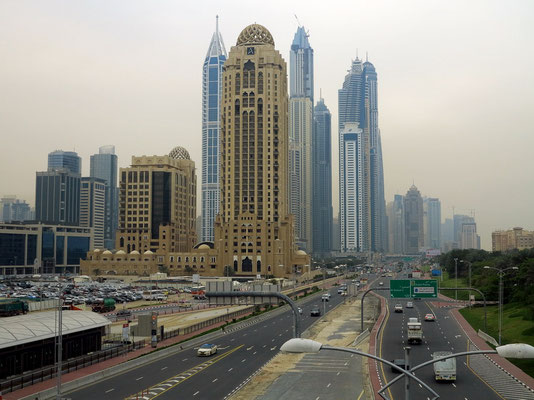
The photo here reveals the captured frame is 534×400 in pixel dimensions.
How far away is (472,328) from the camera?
88625mm

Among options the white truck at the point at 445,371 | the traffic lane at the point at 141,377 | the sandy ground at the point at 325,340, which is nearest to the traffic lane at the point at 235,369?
the sandy ground at the point at 325,340

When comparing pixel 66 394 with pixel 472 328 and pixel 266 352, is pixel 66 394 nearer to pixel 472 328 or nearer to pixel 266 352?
pixel 266 352

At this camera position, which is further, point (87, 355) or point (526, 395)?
point (87, 355)

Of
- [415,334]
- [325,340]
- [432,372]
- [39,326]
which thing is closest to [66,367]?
[39,326]

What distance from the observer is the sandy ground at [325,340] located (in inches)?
1960

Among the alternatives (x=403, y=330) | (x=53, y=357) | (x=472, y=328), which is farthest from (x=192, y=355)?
(x=472, y=328)

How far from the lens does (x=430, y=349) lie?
68.9 metres

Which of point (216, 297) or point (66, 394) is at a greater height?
point (216, 297)

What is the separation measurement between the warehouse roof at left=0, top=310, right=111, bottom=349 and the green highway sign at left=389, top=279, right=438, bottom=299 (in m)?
34.8

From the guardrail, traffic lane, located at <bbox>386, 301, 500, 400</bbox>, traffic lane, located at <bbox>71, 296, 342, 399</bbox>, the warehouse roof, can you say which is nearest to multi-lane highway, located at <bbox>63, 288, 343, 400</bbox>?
traffic lane, located at <bbox>71, 296, 342, 399</bbox>

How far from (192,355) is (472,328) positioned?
44039mm

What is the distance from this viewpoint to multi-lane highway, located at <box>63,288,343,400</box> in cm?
4856

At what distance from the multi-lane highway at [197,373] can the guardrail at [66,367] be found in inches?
181

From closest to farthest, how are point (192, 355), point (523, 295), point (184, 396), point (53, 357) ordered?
point (184, 396) < point (53, 357) < point (192, 355) < point (523, 295)
